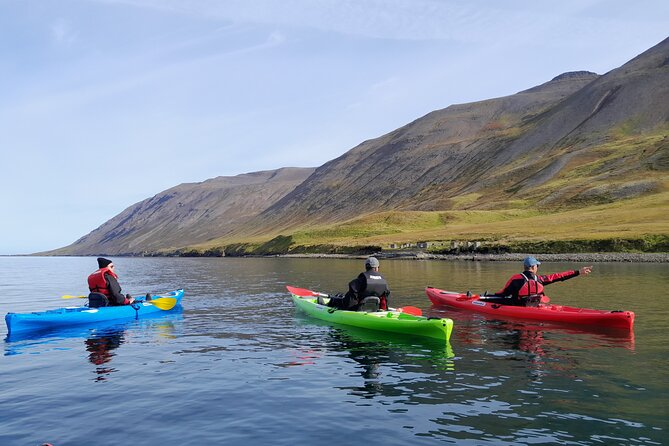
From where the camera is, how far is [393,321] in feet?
68.0

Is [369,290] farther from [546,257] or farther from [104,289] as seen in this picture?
[546,257]

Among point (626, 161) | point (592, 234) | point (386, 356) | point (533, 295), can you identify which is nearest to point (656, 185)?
point (626, 161)

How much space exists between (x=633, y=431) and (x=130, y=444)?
980 centimetres

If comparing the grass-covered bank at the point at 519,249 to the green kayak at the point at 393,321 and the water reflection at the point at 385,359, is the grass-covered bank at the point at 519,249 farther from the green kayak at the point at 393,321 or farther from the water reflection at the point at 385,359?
the water reflection at the point at 385,359

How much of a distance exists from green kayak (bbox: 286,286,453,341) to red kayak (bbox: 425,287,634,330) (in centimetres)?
649

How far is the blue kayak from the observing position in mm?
22953

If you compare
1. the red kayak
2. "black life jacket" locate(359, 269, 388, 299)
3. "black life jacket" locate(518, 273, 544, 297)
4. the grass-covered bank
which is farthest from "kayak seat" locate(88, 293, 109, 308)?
the grass-covered bank

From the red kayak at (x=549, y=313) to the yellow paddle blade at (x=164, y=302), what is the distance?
50.2 ft

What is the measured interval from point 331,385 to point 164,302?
1770 cm

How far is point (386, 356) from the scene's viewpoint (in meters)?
17.8

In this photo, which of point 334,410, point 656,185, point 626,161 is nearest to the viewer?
point 334,410

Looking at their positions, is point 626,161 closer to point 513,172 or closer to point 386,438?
point 513,172

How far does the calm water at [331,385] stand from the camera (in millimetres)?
10805

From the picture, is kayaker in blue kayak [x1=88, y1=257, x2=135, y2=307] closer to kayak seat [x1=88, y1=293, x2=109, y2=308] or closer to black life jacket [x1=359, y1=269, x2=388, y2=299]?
kayak seat [x1=88, y1=293, x2=109, y2=308]
